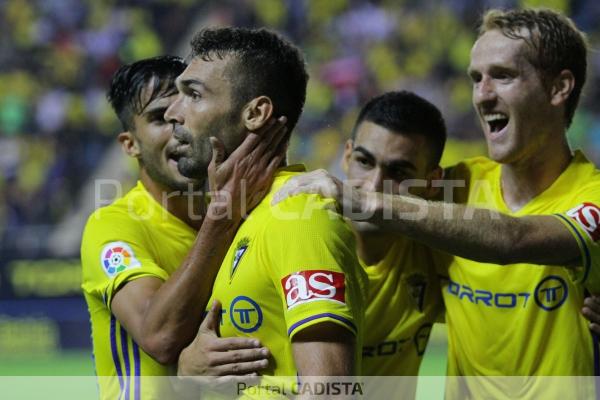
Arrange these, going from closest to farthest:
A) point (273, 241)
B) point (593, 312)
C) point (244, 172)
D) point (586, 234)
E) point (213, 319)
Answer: point (273, 241) → point (213, 319) → point (244, 172) → point (586, 234) → point (593, 312)

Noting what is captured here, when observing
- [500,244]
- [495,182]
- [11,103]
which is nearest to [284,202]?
[500,244]

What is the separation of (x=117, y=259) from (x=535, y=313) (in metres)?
1.68

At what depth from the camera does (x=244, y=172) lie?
308 cm

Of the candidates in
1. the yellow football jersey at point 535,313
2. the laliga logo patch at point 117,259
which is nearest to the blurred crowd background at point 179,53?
the yellow football jersey at point 535,313

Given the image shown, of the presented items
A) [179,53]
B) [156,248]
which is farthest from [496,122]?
[179,53]

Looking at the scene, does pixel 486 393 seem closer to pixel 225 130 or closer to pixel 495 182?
pixel 495 182

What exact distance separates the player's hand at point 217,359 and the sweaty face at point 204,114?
1.80ft

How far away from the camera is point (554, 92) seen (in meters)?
3.71

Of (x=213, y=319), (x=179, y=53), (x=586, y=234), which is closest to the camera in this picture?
(x=213, y=319)

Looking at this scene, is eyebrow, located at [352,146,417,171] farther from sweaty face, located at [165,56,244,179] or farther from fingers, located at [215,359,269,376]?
fingers, located at [215,359,269,376]

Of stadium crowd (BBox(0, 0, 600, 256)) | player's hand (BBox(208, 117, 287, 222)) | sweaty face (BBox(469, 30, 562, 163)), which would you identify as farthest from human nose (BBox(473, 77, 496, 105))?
stadium crowd (BBox(0, 0, 600, 256))

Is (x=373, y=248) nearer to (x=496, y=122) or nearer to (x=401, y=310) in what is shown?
(x=401, y=310)

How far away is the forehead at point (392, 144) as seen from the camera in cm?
396

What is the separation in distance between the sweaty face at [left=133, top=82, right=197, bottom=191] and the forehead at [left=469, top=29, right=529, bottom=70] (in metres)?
1.36
